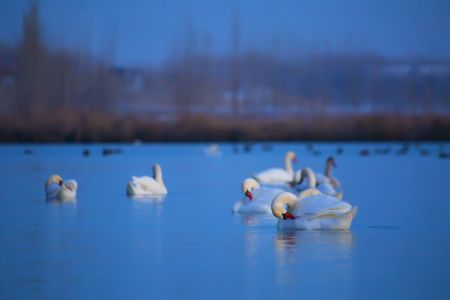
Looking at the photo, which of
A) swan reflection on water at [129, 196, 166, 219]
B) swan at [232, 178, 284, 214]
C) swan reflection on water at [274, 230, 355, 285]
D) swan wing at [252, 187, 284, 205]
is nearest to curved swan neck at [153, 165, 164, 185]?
swan reflection on water at [129, 196, 166, 219]

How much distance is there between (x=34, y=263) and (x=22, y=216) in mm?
3941

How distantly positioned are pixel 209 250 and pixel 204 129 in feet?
129

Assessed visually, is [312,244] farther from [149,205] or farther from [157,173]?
[157,173]

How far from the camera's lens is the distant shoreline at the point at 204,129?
4634 centimetres

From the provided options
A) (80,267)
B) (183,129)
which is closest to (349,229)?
(80,267)

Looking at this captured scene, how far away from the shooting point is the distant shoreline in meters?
46.3

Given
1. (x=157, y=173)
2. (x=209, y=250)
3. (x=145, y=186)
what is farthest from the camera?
(x=157, y=173)

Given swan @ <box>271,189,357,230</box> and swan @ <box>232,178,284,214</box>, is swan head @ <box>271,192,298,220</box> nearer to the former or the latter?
swan @ <box>271,189,357,230</box>

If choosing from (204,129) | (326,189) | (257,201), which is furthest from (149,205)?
(204,129)

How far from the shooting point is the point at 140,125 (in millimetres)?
49094

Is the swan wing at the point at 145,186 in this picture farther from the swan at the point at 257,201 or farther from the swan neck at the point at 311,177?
the swan at the point at 257,201

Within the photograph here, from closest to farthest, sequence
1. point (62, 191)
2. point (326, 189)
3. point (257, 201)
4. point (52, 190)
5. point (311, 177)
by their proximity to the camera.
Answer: point (257, 201) < point (62, 191) < point (52, 190) < point (326, 189) < point (311, 177)

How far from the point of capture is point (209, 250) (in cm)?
938

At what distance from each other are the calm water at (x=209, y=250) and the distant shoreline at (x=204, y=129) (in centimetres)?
2984
